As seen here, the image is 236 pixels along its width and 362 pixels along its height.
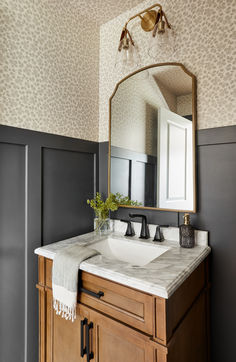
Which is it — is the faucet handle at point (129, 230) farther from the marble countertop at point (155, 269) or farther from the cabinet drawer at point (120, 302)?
the cabinet drawer at point (120, 302)

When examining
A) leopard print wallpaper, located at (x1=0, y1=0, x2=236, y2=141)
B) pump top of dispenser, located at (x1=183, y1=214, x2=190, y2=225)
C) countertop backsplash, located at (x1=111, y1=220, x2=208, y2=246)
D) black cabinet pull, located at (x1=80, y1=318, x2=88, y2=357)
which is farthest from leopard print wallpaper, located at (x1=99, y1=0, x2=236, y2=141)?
black cabinet pull, located at (x1=80, y1=318, x2=88, y2=357)

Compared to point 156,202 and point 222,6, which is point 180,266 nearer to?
point 156,202

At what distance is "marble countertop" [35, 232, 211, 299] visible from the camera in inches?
34.0

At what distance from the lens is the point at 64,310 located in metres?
1.16

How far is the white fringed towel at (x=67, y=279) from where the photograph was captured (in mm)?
1095

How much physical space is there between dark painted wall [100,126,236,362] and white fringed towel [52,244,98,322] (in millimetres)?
728

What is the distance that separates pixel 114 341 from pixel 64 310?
32 cm

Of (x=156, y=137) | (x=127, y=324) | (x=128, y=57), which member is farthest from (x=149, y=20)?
(x=127, y=324)

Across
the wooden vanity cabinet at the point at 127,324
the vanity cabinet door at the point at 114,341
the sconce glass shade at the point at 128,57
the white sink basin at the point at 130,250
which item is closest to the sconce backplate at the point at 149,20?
the sconce glass shade at the point at 128,57

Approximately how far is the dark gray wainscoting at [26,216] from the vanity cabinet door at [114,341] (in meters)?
0.49

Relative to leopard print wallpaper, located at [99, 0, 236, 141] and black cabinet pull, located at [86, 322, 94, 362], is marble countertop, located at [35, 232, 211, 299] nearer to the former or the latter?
black cabinet pull, located at [86, 322, 94, 362]

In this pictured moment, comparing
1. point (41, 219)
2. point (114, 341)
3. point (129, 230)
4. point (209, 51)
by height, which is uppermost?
point (209, 51)

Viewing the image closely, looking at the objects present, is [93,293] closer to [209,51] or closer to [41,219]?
[41,219]

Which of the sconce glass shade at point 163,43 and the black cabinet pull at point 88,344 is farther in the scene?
the sconce glass shade at point 163,43
